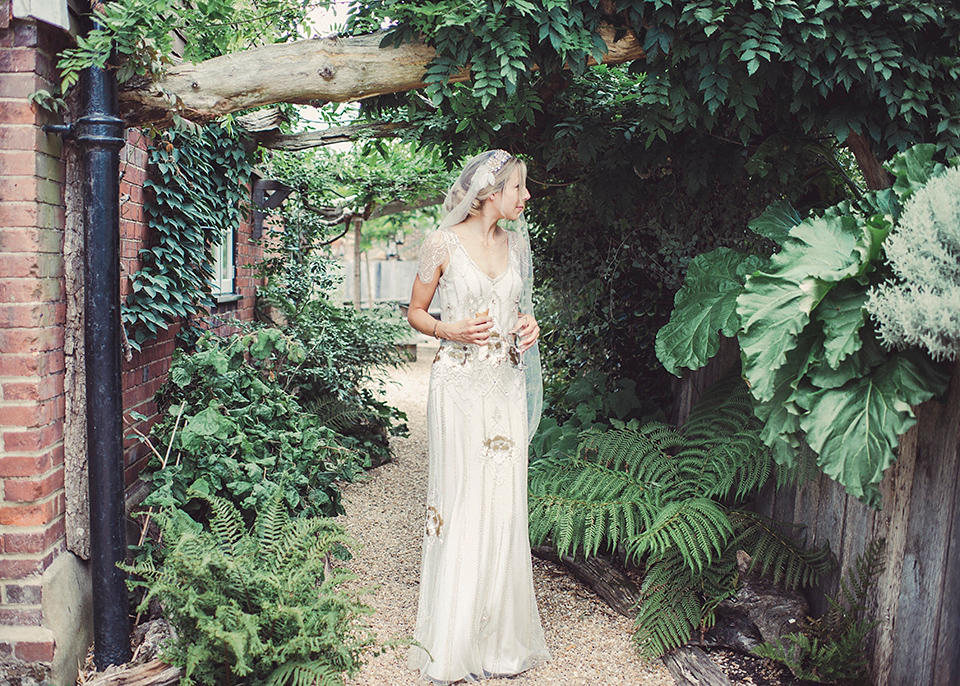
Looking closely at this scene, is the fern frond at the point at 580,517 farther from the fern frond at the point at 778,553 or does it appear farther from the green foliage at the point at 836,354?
the green foliage at the point at 836,354

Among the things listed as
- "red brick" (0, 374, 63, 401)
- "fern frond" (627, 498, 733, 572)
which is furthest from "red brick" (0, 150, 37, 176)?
"fern frond" (627, 498, 733, 572)

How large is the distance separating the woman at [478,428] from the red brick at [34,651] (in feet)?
4.53

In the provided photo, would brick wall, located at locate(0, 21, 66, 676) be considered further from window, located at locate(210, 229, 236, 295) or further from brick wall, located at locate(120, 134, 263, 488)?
window, located at locate(210, 229, 236, 295)

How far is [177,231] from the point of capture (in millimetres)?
4219

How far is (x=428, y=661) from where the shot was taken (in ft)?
9.69

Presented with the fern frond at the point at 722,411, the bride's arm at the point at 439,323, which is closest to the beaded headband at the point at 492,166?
the bride's arm at the point at 439,323

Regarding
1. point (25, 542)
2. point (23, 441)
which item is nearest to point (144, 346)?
point (23, 441)

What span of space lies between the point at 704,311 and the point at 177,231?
303cm

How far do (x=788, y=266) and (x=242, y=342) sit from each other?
293 cm

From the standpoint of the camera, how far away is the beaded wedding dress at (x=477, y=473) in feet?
9.62

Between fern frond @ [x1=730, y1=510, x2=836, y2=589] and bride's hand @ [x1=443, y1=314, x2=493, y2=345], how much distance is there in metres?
1.38

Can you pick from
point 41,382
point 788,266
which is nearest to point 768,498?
point 788,266

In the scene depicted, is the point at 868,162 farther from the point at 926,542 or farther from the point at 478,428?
the point at 478,428

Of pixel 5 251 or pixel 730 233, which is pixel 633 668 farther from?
pixel 5 251
